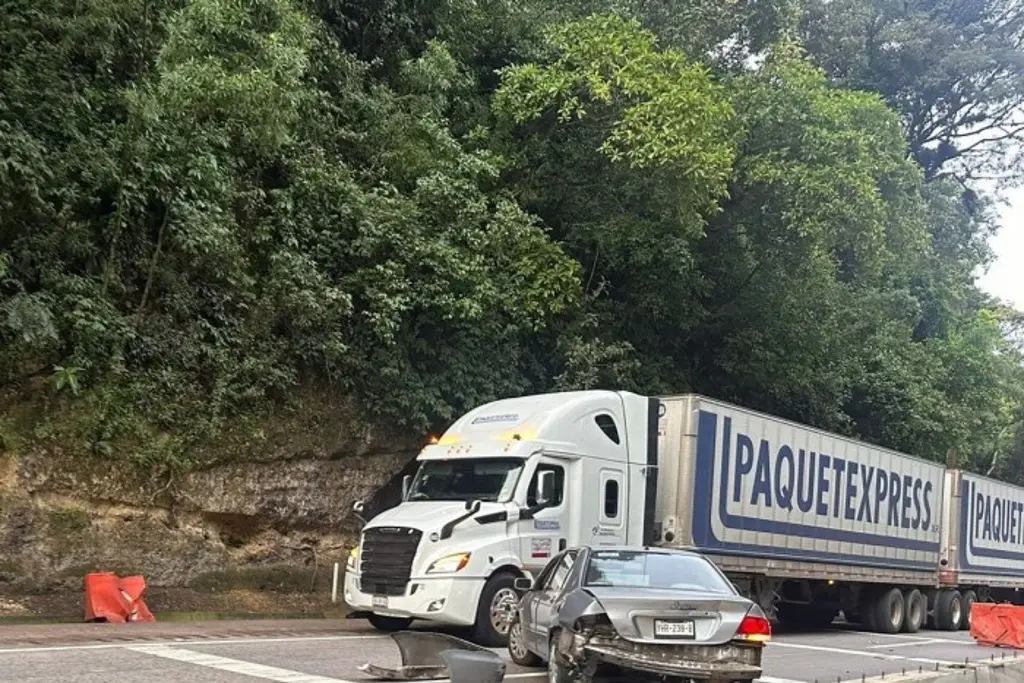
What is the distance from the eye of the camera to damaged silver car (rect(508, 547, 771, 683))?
8695mm

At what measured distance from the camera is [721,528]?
15.8 m

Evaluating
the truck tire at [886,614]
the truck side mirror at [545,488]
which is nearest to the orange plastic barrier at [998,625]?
the truck tire at [886,614]

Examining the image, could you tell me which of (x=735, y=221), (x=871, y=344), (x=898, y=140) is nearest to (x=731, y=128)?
(x=735, y=221)

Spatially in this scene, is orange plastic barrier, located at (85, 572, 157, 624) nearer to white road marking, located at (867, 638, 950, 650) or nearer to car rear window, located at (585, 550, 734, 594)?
car rear window, located at (585, 550, 734, 594)

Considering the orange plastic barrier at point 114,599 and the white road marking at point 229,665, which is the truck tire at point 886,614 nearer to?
the orange plastic barrier at point 114,599

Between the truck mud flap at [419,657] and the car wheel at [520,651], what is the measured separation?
1168 mm

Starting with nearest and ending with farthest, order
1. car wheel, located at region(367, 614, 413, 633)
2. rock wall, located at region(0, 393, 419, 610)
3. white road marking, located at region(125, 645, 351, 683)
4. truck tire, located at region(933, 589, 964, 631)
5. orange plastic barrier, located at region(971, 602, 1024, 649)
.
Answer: white road marking, located at region(125, 645, 351, 683)
car wheel, located at region(367, 614, 413, 633)
rock wall, located at region(0, 393, 419, 610)
orange plastic barrier, located at region(971, 602, 1024, 649)
truck tire, located at region(933, 589, 964, 631)

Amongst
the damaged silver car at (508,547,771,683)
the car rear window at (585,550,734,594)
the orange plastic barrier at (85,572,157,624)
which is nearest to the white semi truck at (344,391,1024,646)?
the orange plastic barrier at (85,572,157,624)

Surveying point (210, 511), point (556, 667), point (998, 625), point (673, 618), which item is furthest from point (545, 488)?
point (998, 625)

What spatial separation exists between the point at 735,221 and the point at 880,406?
35.5ft

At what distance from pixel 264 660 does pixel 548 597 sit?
3.02 meters

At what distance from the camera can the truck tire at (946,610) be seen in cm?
2250

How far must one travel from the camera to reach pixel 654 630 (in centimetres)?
873

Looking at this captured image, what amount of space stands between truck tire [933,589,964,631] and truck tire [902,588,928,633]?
3.15ft
